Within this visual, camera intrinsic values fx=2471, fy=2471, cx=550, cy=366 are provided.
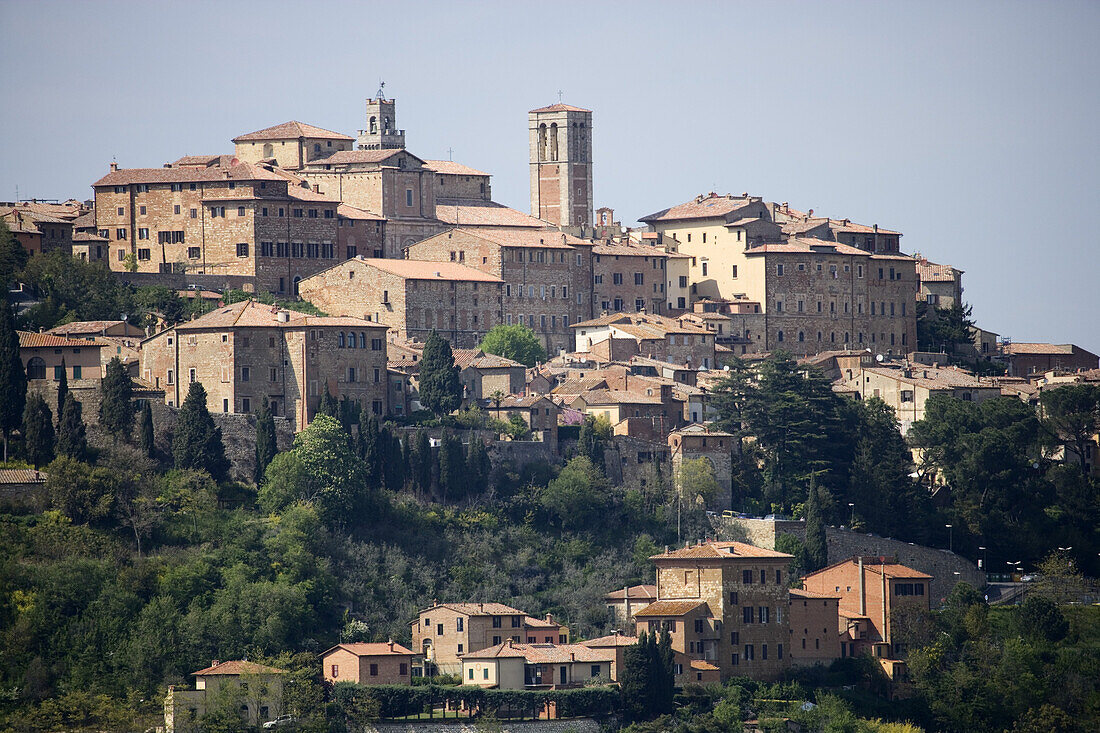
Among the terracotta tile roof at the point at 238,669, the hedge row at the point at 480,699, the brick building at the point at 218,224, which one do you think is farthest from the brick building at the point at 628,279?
the terracotta tile roof at the point at 238,669

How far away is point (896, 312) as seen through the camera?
10562 centimetres

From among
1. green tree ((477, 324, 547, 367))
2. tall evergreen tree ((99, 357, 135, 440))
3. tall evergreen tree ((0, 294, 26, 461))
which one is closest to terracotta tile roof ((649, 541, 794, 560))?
tall evergreen tree ((99, 357, 135, 440))

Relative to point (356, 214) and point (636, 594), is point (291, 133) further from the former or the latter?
point (636, 594)

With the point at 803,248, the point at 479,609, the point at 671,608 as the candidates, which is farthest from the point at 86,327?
the point at 803,248

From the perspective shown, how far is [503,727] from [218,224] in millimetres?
31923

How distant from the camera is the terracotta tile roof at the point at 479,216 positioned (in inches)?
4033

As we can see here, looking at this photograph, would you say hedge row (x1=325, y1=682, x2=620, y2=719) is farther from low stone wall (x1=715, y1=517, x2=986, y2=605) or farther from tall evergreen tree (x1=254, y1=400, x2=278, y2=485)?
low stone wall (x1=715, y1=517, x2=986, y2=605)

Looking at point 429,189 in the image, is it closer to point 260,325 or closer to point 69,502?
point 260,325

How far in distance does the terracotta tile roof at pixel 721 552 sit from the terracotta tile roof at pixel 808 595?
123 cm

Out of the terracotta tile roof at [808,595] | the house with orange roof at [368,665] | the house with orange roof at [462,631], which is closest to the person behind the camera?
the house with orange roof at [368,665]

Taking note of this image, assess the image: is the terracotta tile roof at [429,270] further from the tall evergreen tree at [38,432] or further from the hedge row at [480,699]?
the hedge row at [480,699]

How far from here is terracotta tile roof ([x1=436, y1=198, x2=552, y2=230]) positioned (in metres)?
102

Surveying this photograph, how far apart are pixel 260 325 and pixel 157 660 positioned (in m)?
15.7

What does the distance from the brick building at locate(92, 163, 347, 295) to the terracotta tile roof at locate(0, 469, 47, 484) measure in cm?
2130
